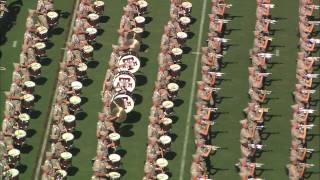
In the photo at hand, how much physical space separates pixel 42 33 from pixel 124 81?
399 cm

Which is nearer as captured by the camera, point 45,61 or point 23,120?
point 23,120

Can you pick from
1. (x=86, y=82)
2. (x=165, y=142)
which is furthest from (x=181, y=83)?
(x=165, y=142)

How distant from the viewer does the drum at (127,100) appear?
3664 centimetres

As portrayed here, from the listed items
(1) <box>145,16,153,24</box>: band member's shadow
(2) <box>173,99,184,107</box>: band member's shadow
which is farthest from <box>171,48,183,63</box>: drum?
(1) <box>145,16,153,24</box>: band member's shadow

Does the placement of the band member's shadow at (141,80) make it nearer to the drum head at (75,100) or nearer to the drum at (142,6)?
the drum head at (75,100)

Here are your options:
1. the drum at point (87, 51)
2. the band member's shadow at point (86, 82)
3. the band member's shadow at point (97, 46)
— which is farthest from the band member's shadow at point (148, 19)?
the band member's shadow at point (86, 82)

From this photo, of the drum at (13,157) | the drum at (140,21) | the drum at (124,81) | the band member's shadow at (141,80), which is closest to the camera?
the drum at (13,157)

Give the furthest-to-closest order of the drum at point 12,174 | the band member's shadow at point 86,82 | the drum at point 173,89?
the band member's shadow at point 86,82 → the drum at point 173,89 → the drum at point 12,174

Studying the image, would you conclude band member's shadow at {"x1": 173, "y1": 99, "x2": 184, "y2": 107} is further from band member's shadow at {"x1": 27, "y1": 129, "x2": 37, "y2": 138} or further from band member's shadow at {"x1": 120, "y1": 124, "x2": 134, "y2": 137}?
band member's shadow at {"x1": 27, "y1": 129, "x2": 37, "y2": 138}

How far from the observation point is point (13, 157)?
114 feet

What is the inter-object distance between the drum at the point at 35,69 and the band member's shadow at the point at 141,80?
3.47m

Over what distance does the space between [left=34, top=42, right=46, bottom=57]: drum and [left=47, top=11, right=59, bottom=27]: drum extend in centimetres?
147

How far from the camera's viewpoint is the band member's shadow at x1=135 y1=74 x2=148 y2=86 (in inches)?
1517

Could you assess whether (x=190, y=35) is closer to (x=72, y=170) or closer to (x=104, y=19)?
(x=104, y=19)
